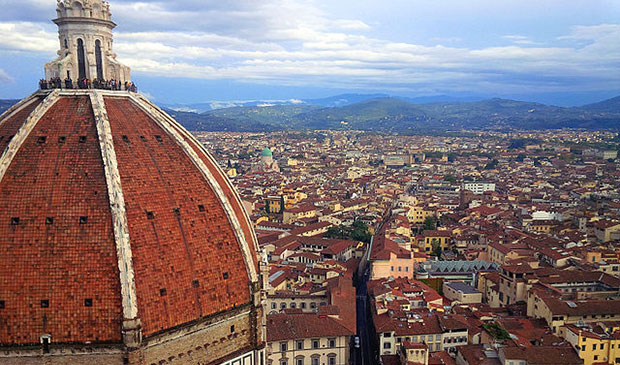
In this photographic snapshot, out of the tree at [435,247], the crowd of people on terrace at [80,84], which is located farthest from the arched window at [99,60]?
the tree at [435,247]

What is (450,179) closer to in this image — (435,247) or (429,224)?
(429,224)

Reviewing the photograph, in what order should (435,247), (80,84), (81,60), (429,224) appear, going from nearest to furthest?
(80,84) < (81,60) < (435,247) < (429,224)

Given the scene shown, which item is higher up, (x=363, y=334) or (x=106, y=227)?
(x=106, y=227)

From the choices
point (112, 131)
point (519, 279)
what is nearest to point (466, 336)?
point (519, 279)

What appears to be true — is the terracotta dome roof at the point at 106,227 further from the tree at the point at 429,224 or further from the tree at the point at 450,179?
the tree at the point at 450,179

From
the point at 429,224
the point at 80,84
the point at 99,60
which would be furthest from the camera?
the point at 429,224

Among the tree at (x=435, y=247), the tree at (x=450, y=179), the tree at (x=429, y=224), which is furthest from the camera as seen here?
the tree at (x=450, y=179)

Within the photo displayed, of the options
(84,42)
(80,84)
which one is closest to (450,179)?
(84,42)
